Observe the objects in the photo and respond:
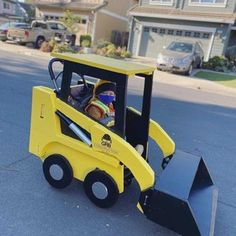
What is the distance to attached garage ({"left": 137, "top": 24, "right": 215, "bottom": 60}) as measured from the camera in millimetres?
18844

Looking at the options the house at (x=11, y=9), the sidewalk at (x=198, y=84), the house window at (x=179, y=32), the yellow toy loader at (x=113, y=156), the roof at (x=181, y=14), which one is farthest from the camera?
the house at (x=11, y=9)

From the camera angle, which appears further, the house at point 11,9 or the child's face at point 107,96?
the house at point 11,9

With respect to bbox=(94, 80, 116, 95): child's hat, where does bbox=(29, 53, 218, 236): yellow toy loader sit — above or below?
below

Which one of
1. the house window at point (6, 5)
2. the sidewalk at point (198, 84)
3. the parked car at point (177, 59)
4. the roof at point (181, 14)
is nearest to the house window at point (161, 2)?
the roof at point (181, 14)

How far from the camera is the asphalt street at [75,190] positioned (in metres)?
2.51

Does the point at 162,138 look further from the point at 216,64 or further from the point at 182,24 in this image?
the point at 182,24

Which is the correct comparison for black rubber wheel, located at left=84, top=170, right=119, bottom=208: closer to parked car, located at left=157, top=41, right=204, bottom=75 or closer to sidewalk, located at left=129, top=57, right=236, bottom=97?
sidewalk, located at left=129, top=57, right=236, bottom=97

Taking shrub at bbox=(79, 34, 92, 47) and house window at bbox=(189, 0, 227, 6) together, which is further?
shrub at bbox=(79, 34, 92, 47)

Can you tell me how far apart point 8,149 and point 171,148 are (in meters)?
2.19

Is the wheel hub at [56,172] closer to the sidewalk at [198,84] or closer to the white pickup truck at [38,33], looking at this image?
the sidewalk at [198,84]

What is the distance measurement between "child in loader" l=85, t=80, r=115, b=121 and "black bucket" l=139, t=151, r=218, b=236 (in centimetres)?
89

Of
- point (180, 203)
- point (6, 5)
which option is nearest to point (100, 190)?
point (180, 203)

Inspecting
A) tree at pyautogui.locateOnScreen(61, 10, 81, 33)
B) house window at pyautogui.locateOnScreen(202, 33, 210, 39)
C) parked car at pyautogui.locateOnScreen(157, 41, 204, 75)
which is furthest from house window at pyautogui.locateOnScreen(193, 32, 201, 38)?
tree at pyautogui.locateOnScreen(61, 10, 81, 33)

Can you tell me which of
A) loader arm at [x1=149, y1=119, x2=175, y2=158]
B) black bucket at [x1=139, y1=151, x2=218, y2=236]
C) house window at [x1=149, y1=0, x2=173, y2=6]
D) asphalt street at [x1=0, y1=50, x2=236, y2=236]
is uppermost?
house window at [x1=149, y1=0, x2=173, y2=6]
